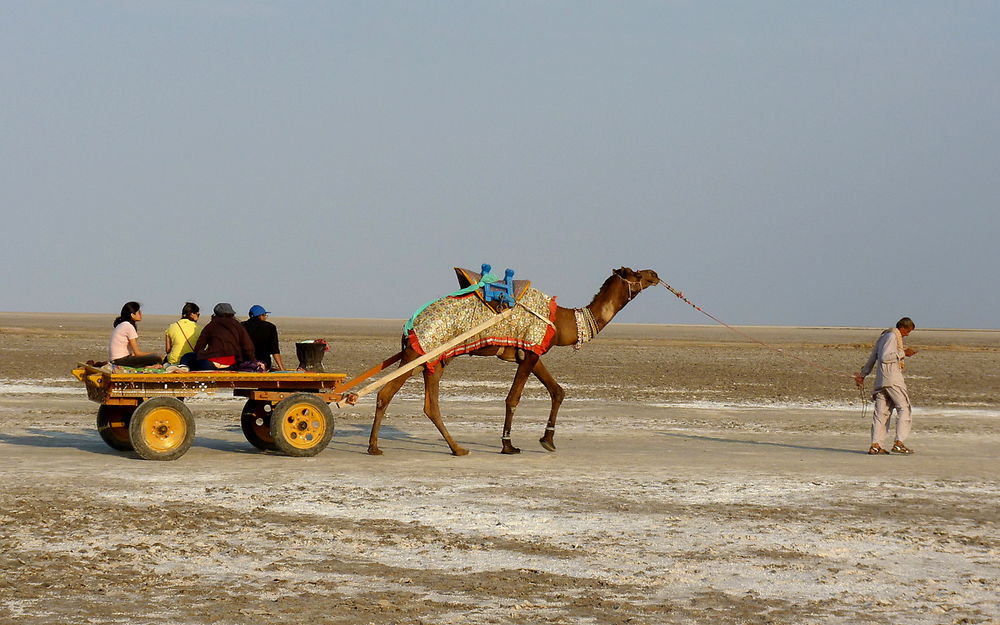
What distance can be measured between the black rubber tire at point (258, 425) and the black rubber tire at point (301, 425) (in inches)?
36.4

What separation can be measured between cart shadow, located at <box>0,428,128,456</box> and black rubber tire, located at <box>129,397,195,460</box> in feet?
A: 3.73

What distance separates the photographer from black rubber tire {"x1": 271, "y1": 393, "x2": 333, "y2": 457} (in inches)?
571

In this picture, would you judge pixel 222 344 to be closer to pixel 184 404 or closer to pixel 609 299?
pixel 184 404

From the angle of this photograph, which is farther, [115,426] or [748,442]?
[748,442]

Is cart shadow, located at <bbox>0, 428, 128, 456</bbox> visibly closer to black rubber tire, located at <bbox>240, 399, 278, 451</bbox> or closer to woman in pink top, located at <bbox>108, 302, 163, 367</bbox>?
woman in pink top, located at <bbox>108, 302, 163, 367</bbox>

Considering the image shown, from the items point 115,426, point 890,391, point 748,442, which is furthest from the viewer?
point 748,442

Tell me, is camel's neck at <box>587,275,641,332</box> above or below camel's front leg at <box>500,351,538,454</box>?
above

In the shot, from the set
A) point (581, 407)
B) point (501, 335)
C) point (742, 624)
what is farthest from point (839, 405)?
point (742, 624)

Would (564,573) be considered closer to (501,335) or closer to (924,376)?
(501,335)

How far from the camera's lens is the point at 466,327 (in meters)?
15.3

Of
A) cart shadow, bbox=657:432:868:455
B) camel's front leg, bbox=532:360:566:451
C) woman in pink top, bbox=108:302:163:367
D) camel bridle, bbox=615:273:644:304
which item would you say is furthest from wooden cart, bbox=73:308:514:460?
cart shadow, bbox=657:432:868:455

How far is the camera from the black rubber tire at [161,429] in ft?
46.2

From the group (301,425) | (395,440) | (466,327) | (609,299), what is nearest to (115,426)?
(301,425)

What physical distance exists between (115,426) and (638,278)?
6464 mm
